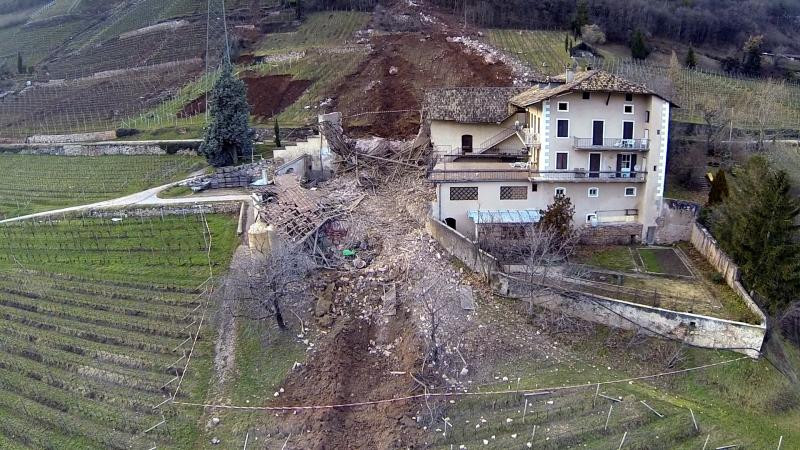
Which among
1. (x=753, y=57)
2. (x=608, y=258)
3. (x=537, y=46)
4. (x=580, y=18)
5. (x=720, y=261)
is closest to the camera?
(x=720, y=261)

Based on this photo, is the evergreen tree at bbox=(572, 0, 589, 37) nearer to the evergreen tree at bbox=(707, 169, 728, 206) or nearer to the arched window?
the arched window

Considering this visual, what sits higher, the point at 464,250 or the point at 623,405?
the point at 464,250

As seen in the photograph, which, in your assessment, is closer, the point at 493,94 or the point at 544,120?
the point at 544,120

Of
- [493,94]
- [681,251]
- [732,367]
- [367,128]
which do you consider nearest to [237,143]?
[367,128]

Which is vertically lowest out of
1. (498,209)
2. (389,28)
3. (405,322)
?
(405,322)

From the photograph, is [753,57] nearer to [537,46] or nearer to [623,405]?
[537,46]

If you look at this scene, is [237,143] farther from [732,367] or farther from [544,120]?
[732,367]

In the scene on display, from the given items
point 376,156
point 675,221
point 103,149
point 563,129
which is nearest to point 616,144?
point 563,129
